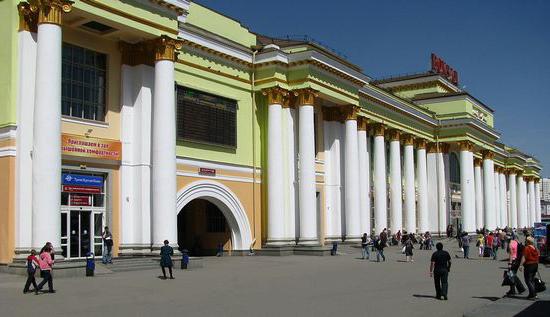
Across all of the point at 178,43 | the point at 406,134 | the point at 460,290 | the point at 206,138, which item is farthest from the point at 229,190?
the point at 406,134

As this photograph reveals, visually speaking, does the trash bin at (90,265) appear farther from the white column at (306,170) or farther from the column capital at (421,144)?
the column capital at (421,144)

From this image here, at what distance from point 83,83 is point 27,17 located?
3.67m

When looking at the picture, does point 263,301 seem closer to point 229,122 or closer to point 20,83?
point 20,83

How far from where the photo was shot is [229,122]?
106 feet

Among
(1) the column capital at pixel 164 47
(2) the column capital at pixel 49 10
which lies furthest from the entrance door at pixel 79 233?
(2) the column capital at pixel 49 10

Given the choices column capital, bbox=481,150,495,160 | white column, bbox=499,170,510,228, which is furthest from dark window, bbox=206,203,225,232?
white column, bbox=499,170,510,228

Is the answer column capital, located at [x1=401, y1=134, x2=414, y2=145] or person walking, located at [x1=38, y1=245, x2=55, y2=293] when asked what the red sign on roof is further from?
person walking, located at [x1=38, y1=245, x2=55, y2=293]

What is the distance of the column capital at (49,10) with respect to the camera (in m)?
21.0

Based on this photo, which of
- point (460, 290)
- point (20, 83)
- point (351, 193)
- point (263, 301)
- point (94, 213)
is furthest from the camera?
point (351, 193)

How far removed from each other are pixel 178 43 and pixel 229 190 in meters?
8.59

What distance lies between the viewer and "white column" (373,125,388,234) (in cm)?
4441

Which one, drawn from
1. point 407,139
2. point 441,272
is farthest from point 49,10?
point 407,139

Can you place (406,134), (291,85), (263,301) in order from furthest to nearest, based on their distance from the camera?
(406,134) < (291,85) < (263,301)

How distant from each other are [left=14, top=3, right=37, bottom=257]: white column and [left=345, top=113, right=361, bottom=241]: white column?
20129 mm
